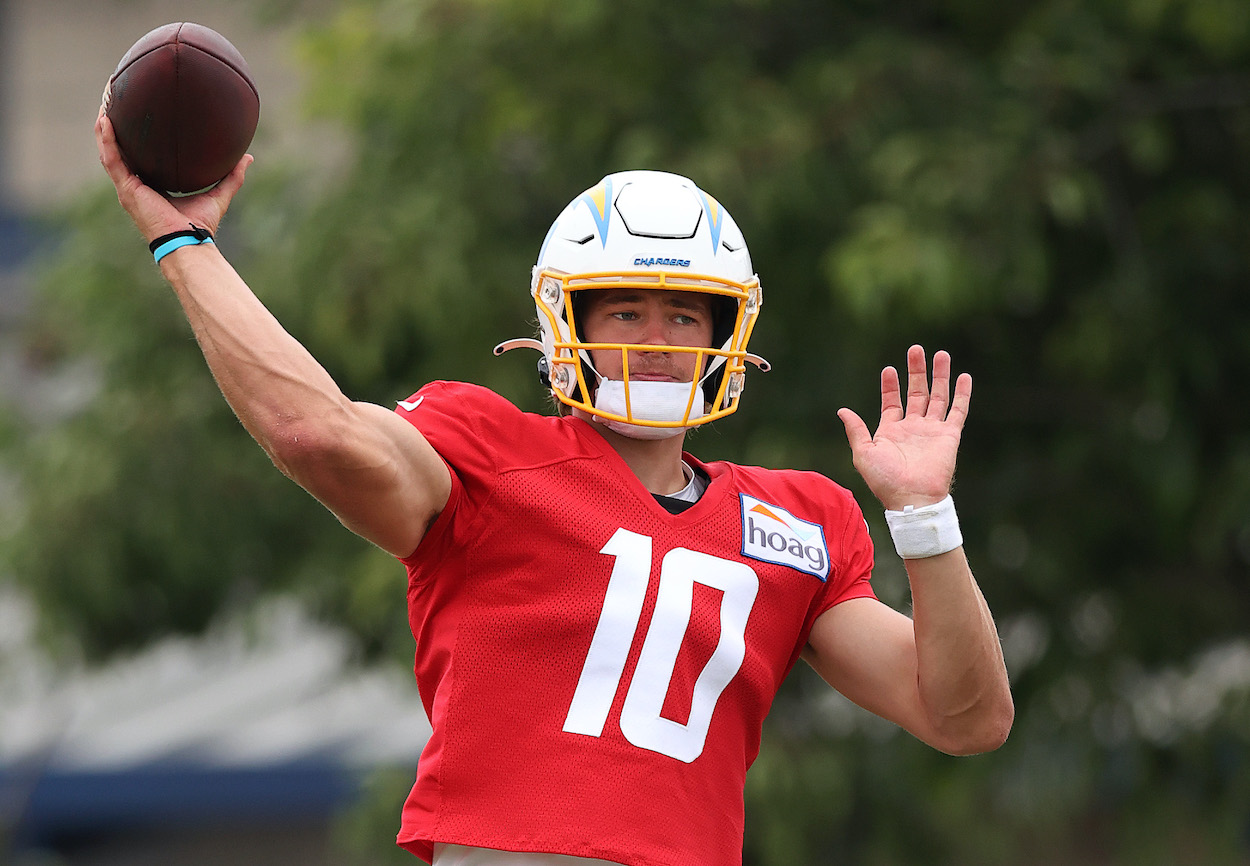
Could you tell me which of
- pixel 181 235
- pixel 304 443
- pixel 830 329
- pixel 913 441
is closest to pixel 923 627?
pixel 913 441

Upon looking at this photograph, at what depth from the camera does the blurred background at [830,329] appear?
21.6 feet

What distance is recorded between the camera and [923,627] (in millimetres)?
3084

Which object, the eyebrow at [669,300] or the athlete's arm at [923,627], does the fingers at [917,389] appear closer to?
the athlete's arm at [923,627]

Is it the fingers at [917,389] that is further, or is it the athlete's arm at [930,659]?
the fingers at [917,389]

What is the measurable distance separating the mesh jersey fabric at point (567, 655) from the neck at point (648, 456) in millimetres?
125

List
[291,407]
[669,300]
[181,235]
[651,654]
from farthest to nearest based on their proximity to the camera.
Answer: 1. [669,300]
2. [651,654]
3. [181,235]
4. [291,407]

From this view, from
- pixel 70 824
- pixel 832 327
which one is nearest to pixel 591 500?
pixel 832 327

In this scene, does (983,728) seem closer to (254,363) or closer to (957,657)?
(957,657)

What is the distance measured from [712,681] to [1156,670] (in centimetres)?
489

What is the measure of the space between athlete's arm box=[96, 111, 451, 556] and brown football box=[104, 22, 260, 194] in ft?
0.15

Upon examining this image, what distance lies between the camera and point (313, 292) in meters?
7.43

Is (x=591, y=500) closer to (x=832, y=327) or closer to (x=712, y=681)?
(x=712, y=681)

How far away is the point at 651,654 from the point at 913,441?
624 millimetres

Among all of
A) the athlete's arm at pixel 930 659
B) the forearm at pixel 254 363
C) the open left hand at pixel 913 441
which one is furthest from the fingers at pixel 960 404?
the forearm at pixel 254 363
